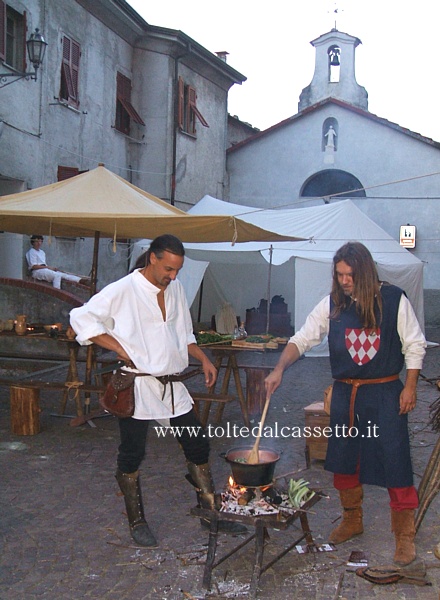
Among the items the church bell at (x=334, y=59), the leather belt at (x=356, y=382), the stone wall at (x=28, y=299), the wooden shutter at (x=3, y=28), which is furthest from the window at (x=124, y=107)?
the leather belt at (x=356, y=382)

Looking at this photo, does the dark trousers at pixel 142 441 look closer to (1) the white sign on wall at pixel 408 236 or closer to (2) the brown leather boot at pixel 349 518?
(2) the brown leather boot at pixel 349 518

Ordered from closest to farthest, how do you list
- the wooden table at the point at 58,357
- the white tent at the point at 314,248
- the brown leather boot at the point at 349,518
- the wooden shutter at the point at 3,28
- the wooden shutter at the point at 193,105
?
1. the brown leather boot at the point at 349,518
2. the wooden table at the point at 58,357
3. the wooden shutter at the point at 3,28
4. the white tent at the point at 314,248
5. the wooden shutter at the point at 193,105

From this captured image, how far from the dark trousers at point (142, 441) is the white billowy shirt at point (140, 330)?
84mm

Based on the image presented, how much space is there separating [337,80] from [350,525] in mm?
→ 21865

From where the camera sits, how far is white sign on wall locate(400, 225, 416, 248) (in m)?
19.7

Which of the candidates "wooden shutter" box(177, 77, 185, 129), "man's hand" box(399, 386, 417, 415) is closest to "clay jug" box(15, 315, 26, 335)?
"man's hand" box(399, 386, 417, 415)

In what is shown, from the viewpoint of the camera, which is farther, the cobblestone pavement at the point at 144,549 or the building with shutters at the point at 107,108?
the building with shutters at the point at 107,108

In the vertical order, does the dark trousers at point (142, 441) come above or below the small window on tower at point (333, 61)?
below

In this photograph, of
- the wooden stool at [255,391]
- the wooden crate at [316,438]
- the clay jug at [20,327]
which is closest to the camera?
the wooden crate at [316,438]

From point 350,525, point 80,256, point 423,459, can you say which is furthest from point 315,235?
point 350,525

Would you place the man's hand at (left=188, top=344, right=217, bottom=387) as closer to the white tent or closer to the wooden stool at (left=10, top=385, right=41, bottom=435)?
the wooden stool at (left=10, top=385, right=41, bottom=435)

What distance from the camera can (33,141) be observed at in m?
12.6

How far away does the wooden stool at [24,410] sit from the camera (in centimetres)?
660

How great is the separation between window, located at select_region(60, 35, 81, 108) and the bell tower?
11.5m
